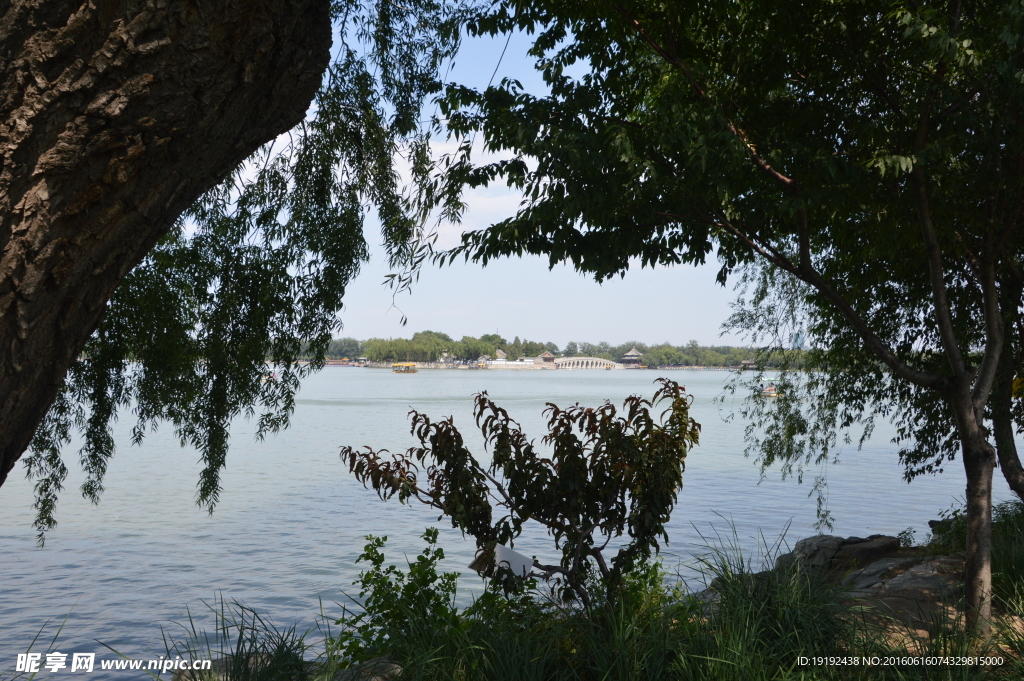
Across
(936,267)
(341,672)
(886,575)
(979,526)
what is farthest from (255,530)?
(936,267)

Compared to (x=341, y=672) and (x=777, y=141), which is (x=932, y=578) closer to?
(x=777, y=141)

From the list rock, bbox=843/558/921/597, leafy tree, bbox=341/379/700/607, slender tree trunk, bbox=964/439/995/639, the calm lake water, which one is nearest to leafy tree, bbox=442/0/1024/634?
slender tree trunk, bbox=964/439/995/639

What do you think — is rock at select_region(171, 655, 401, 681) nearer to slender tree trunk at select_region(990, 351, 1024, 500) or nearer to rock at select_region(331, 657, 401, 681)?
rock at select_region(331, 657, 401, 681)

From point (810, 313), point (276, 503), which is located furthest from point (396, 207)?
point (276, 503)

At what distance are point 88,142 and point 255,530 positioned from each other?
1546 cm

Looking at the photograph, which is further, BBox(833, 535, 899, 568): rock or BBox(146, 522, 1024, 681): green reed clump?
BBox(833, 535, 899, 568): rock

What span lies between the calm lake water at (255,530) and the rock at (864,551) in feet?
3.80

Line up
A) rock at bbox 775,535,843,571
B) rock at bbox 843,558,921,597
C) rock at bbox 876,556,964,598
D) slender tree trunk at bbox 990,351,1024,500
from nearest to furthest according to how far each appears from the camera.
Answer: rock at bbox 876,556,964,598 → slender tree trunk at bbox 990,351,1024,500 → rock at bbox 843,558,921,597 → rock at bbox 775,535,843,571

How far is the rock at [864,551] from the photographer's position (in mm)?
10227

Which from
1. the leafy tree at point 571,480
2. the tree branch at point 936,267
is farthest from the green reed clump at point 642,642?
the tree branch at point 936,267

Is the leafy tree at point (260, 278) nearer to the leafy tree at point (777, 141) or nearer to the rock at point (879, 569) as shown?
the leafy tree at point (777, 141)

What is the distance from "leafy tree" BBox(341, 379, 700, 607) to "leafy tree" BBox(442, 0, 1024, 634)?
1.21m

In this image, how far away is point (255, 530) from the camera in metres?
16.3

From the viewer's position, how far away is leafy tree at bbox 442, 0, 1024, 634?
15.8 ft
